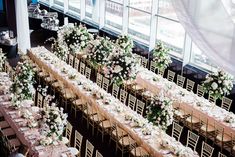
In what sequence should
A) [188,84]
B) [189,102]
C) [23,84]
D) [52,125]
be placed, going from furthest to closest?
1. [188,84]
2. [189,102]
3. [23,84]
4. [52,125]

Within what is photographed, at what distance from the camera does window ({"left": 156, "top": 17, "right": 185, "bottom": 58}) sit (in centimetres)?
1591

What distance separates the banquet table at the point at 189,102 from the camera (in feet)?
35.3

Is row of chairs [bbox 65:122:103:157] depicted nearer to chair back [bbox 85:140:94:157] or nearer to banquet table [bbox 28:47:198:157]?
chair back [bbox 85:140:94:157]

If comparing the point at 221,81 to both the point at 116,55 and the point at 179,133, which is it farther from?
the point at 116,55

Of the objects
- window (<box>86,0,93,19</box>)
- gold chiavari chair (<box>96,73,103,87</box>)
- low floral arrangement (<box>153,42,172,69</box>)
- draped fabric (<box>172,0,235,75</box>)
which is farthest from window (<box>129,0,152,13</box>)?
draped fabric (<box>172,0,235,75</box>)

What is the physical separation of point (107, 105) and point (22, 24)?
871 cm

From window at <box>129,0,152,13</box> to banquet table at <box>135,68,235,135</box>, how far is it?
12.8ft

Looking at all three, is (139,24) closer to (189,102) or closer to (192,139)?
(189,102)

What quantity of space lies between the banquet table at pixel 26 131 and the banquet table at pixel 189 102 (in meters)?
4.00

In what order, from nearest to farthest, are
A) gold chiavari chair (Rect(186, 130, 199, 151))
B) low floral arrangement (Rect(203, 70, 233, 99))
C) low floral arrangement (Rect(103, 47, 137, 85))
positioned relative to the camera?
gold chiavari chair (Rect(186, 130, 199, 151)) < low floral arrangement (Rect(203, 70, 233, 99)) < low floral arrangement (Rect(103, 47, 137, 85))

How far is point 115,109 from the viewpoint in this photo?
11102mm

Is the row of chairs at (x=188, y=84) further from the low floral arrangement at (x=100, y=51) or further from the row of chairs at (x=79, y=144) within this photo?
the row of chairs at (x=79, y=144)

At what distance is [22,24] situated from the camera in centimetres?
1819

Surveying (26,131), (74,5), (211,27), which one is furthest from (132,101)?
(211,27)
